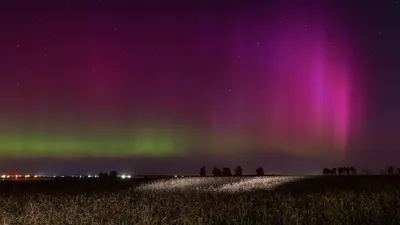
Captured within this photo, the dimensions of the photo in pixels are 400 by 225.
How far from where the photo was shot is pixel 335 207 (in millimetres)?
19562

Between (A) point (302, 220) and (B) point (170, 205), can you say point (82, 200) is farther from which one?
(A) point (302, 220)

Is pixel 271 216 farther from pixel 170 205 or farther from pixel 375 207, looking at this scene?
pixel 170 205

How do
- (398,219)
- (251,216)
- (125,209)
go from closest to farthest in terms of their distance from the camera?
1. (398,219)
2. (251,216)
3. (125,209)

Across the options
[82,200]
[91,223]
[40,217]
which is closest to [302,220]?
[91,223]

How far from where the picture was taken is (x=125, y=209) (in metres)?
20.3

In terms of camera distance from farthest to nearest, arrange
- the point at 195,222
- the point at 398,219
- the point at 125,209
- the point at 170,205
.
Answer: the point at 170,205 < the point at 125,209 < the point at 398,219 < the point at 195,222

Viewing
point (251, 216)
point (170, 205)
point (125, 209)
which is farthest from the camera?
point (170, 205)

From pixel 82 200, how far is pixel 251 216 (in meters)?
8.33

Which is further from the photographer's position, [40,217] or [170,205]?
[170,205]

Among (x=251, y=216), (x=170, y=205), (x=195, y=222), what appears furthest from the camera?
(x=170, y=205)

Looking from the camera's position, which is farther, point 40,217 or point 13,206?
point 13,206

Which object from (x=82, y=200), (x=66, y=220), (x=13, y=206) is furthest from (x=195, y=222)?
(x=13, y=206)

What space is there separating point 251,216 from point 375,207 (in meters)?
4.43

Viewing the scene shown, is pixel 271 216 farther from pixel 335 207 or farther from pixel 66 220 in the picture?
pixel 66 220
